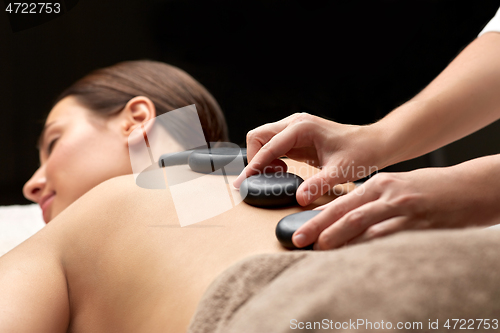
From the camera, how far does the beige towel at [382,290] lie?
0.29 meters

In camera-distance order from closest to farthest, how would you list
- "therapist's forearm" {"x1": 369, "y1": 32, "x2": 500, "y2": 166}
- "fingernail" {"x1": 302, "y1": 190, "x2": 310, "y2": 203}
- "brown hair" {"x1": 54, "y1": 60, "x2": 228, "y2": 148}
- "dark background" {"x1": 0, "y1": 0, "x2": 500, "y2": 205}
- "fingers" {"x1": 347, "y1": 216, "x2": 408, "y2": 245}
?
"fingers" {"x1": 347, "y1": 216, "x2": 408, "y2": 245}, "fingernail" {"x1": 302, "y1": 190, "x2": 310, "y2": 203}, "therapist's forearm" {"x1": 369, "y1": 32, "x2": 500, "y2": 166}, "brown hair" {"x1": 54, "y1": 60, "x2": 228, "y2": 148}, "dark background" {"x1": 0, "y1": 0, "x2": 500, "y2": 205}

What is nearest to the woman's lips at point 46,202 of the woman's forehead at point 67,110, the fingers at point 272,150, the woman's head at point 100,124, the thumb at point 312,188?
the woman's head at point 100,124

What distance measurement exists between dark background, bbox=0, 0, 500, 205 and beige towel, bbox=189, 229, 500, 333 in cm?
154

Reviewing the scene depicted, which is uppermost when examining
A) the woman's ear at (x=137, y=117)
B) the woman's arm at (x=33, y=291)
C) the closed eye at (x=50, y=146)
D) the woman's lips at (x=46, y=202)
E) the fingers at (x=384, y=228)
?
the woman's ear at (x=137, y=117)

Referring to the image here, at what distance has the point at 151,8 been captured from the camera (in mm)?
1840

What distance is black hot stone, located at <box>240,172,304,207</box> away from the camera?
2.02 feet

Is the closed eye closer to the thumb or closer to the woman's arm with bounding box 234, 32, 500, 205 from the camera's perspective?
the woman's arm with bounding box 234, 32, 500, 205

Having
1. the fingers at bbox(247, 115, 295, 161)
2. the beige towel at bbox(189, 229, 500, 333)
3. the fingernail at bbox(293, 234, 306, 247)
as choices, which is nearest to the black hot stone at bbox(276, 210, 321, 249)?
the fingernail at bbox(293, 234, 306, 247)

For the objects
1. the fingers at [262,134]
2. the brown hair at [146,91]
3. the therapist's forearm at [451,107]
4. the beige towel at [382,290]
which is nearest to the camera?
the beige towel at [382,290]

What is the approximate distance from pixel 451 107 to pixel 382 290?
826mm

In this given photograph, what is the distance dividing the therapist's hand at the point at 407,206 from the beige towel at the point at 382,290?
93mm

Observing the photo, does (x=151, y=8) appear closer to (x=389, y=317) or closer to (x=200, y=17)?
(x=200, y=17)

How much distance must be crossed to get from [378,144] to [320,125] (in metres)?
0.16

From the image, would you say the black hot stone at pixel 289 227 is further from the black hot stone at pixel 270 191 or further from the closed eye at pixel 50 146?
the closed eye at pixel 50 146
